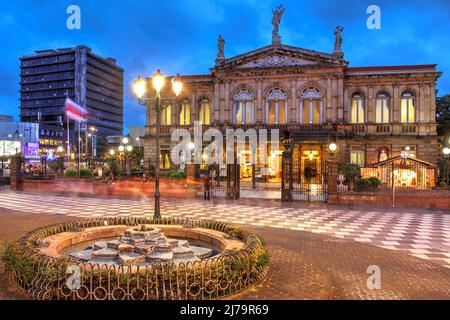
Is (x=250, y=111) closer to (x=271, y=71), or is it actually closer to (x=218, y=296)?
(x=271, y=71)

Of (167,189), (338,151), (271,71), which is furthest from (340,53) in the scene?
(167,189)

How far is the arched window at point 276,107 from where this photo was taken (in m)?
37.5

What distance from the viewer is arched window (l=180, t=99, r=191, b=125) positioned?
133 ft

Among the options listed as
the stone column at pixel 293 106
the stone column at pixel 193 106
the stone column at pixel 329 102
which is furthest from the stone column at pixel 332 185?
the stone column at pixel 193 106

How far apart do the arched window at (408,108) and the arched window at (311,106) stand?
8645mm

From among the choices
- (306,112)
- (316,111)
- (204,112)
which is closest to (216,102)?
(204,112)

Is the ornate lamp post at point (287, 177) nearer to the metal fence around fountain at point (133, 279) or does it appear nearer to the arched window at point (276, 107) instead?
the metal fence around fountain at point (133, 279)

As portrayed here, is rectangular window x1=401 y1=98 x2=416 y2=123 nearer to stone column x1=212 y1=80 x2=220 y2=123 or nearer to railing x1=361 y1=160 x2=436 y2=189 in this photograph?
railing x1=361 y1=160 x2=436 y2=189

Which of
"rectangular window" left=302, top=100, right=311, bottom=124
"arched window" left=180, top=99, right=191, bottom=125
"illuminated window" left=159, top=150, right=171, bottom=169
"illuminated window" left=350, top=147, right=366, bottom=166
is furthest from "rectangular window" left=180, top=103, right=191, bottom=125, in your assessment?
"illuminated window" left=350, top=147, right=366, bottom=166

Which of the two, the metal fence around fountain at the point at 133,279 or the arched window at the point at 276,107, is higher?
the arched window at the point at 276,107

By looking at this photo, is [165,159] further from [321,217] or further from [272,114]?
[321,217]

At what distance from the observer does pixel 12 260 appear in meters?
6.19

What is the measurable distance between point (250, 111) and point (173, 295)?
34149 millimetres
